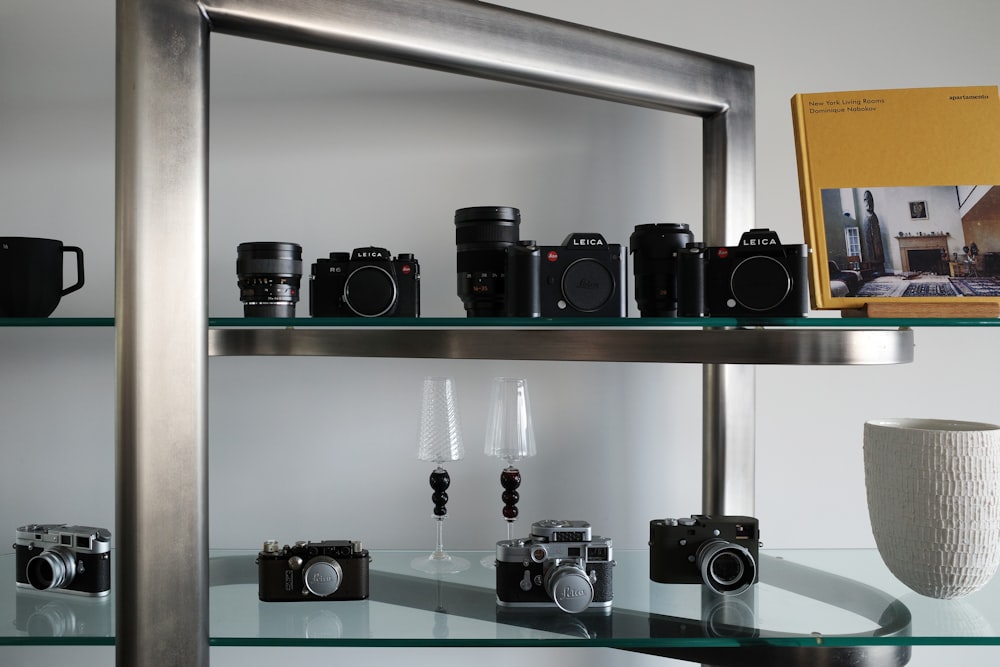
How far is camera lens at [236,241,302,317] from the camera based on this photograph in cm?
99

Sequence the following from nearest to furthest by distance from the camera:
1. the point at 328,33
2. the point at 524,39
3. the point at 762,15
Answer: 1. the point at 328,33
2. the point at 524,39
3. the point at 762,15

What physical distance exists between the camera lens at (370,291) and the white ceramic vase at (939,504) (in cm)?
60

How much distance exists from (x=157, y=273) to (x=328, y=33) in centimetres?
33

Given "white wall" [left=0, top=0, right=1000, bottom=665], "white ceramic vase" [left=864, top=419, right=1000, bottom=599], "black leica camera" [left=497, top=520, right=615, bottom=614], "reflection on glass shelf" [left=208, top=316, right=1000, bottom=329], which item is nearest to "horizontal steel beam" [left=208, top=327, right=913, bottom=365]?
"reflection on glass shelf" [left=208, top=316, right=1000, bottom=329]

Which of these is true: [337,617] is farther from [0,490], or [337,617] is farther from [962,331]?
[962,331]

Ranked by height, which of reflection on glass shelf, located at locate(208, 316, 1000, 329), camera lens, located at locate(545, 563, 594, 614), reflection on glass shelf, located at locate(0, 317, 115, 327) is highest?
reflection on glass shelf, located at locate(0, 317, 115, 327)

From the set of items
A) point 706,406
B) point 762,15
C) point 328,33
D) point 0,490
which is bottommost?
point 0,490

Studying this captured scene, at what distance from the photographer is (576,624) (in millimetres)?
975

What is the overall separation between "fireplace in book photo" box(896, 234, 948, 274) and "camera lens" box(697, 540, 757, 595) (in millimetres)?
400

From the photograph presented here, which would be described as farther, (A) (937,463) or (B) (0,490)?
(B) (0,490)

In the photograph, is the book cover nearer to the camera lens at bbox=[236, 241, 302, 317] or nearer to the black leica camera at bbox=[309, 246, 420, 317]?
the black leica camera at bbox=[309, 246, 420, 317]

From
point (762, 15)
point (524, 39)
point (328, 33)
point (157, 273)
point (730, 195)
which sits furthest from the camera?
point (762, 15)

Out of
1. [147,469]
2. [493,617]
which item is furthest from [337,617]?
[147,469]

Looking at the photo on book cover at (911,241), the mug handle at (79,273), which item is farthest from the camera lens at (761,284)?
the mug handle at (79,273)
